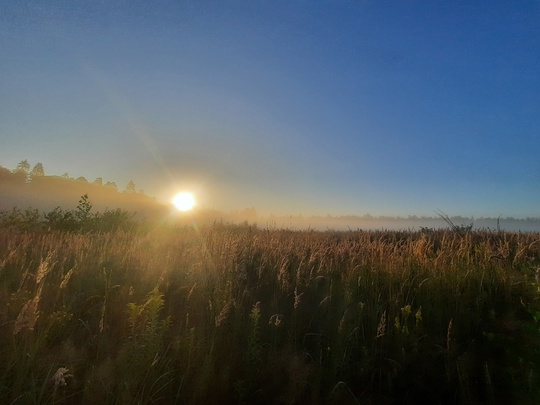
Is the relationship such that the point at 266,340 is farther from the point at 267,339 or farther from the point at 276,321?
the point at 276,321

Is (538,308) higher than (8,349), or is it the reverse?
(538,308)

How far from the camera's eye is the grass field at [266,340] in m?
2.73

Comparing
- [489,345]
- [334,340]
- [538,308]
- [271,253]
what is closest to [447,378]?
[489,345]

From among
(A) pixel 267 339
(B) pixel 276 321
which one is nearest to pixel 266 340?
(A) pixel 267 339

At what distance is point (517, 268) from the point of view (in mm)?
6094

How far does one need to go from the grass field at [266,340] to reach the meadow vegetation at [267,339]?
0.6 inches

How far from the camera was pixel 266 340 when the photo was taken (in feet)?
Answer: 12.1

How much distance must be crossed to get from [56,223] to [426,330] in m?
16.4

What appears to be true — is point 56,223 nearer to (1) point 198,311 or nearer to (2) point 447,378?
(1) point 198,311

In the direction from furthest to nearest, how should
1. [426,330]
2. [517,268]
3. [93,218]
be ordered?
[93,218]
[517,268]
[426,330]

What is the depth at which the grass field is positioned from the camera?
8.96 feet

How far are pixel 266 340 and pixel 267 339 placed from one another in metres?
0.02

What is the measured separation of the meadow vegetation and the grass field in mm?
15

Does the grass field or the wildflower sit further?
the wildflower
